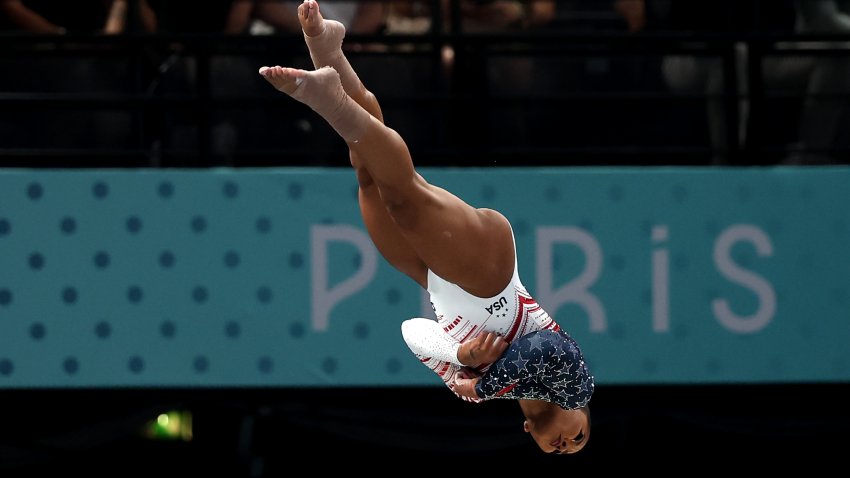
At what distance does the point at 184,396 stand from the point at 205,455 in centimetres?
67

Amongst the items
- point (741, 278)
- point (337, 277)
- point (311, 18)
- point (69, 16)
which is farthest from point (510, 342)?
point (69, 16)

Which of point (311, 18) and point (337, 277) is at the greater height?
point (311, 18)

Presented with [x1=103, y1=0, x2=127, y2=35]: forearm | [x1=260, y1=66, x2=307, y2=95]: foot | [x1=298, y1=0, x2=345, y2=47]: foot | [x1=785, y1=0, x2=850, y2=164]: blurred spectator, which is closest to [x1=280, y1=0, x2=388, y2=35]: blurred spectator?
[x1=103, y1=0, x2=127, y2=35]: forearm

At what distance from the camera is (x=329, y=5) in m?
6.46

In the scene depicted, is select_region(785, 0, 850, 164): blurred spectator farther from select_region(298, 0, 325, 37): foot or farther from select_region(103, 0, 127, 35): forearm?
select_region(298, 0, 325, 37): foot

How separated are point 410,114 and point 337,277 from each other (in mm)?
890

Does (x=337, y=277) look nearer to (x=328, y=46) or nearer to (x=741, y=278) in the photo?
(x=741, y=278)

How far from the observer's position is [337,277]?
20.7 ft

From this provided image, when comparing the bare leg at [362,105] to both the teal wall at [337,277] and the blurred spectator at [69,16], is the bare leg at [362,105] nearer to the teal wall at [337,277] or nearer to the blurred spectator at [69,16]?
the teal wall at [337,277]

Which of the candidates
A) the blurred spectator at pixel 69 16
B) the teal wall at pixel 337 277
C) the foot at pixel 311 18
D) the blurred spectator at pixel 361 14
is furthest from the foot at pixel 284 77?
the blurred spectator at pixel 69 16

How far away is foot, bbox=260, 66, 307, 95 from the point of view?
3492mm

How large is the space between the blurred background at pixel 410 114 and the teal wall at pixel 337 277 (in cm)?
2

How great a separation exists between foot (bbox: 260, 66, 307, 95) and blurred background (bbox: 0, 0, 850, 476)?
266cm

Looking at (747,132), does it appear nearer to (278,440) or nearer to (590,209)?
(590,209)
